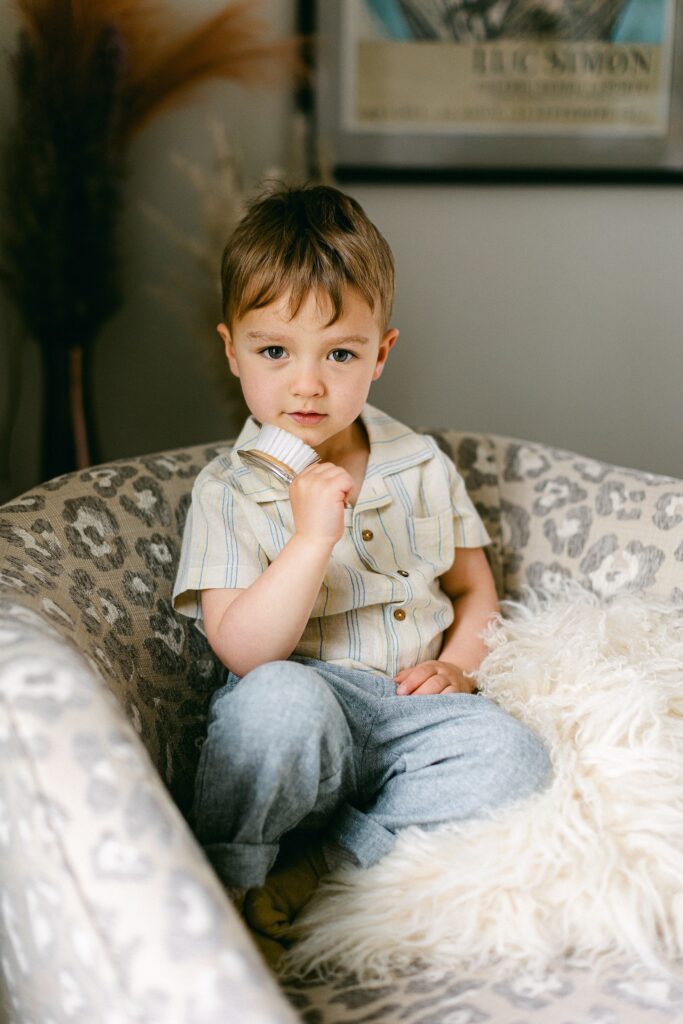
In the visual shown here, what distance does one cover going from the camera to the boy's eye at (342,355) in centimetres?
107

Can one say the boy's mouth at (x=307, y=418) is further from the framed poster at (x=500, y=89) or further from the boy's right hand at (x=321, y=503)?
the framed poster at (x=500, y=89)

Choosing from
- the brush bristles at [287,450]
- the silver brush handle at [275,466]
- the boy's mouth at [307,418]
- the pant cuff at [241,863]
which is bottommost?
the pant cuff at [241,863]

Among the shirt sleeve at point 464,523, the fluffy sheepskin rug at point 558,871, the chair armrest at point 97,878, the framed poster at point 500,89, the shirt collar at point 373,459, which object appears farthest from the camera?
the framed poster at point 500,89

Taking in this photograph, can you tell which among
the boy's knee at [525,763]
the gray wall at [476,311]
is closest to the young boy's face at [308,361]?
the boy's knee at [525,763]

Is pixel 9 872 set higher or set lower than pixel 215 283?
lower

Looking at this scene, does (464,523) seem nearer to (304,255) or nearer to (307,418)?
(307,418)

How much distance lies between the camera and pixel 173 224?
1942 millimetres

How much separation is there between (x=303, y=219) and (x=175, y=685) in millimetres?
512

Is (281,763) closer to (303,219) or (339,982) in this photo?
(339,982)

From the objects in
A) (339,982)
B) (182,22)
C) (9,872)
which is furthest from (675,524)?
(182,22)

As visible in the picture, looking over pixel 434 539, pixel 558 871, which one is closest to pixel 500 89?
pixel 434 539

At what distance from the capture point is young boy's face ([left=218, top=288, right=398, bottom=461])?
1.04 metres

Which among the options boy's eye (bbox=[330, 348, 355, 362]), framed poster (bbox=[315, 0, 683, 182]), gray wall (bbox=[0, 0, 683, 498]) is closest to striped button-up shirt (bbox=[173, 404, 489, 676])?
boy's eye (bbox=[330, 348, 355, 362])

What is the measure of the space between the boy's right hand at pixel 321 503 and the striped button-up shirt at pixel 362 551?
96 millimetres
